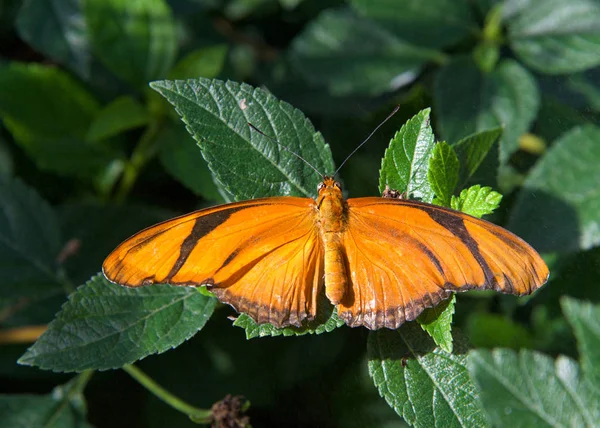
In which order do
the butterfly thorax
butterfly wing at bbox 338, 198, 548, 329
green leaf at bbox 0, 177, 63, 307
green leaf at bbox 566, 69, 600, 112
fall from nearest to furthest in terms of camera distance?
butterfly wing at bbox 338, 198, 548, 329 < the butterfly thorax < green leaf at bbox 0, 177, 63, 307 < green leaf at bbox 566, 69, 600, 112

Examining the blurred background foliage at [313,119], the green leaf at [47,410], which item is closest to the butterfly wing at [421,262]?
the blurred background foliage at [313,119]

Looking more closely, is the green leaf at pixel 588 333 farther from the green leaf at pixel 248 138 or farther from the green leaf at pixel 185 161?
the green leaf at pixel 185 161

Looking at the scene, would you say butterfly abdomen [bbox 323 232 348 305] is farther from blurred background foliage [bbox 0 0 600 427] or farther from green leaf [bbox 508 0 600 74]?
green leaf [bbox 508 0 600 74]

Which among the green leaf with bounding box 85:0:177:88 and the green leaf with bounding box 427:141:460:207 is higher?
the green leaf with bounding box 85:0:177:88

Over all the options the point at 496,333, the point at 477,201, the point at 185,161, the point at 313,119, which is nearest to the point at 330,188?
the point at 477,201

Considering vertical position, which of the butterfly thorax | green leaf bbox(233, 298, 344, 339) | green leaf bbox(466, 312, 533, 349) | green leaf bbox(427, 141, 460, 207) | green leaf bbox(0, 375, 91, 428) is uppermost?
green leaf bbox(427, 141, 460, 207)

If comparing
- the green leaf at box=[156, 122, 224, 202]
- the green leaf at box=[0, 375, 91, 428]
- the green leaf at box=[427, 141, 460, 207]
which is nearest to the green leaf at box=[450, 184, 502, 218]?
the green leaf at box=[427, 141, 460, 207]

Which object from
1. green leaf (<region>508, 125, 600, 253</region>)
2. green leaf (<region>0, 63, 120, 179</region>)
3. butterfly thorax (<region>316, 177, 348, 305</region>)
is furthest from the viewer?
green leaf (<region>0, 63, 120, 179</region>)
